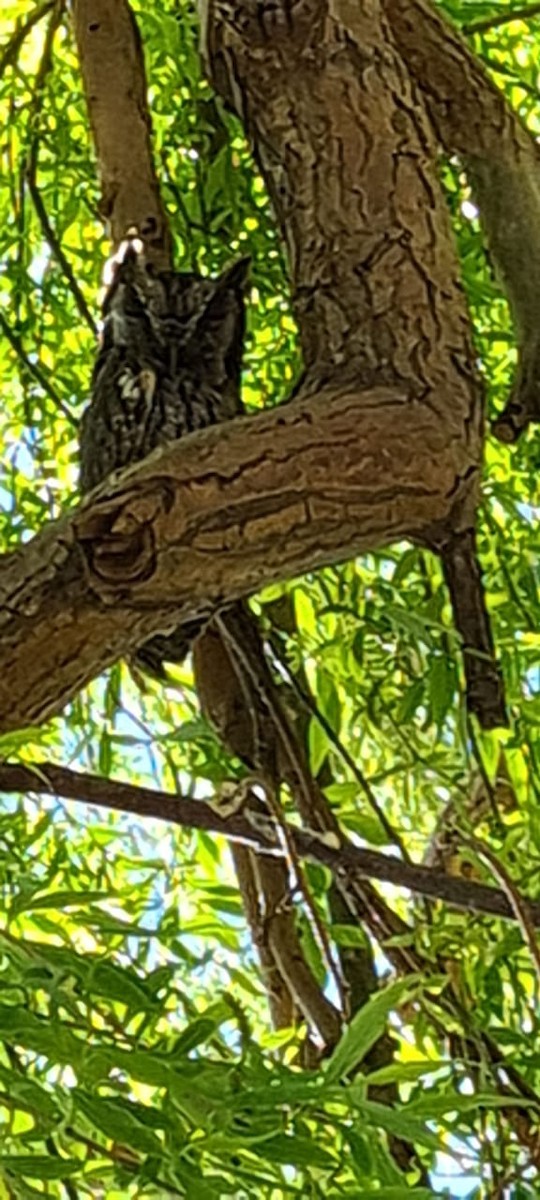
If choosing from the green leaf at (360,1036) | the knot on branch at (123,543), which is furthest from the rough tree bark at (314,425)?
the green leaf at (360,1036)

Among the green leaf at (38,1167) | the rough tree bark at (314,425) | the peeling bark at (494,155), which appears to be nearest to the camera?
the green leaf at (38,1167)

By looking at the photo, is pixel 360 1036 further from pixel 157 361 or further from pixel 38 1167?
pixel 157 361

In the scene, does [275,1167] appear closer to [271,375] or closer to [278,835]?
[278,835]

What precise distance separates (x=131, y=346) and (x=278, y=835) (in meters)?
0.24

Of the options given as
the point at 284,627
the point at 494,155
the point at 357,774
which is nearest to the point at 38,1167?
the point at 357,774

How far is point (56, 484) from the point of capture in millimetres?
810

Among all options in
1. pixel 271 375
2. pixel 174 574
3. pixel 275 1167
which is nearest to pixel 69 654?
pixel 174 574

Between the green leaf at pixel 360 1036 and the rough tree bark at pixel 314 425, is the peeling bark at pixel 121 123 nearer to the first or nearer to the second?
the rough tree bark at pixel 314 425

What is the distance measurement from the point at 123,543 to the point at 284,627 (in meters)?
0.20

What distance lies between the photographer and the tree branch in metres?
0.51

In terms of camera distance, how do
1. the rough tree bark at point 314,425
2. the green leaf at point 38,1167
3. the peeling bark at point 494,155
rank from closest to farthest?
the green leaf at point 38,1167, the rough tree bark at point 314,425, the peeling bark at point 494,155

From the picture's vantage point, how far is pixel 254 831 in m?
0.55

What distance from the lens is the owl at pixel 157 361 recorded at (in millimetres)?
691

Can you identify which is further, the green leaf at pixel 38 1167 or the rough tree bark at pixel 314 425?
the rough tree bark at pixel 314 425
